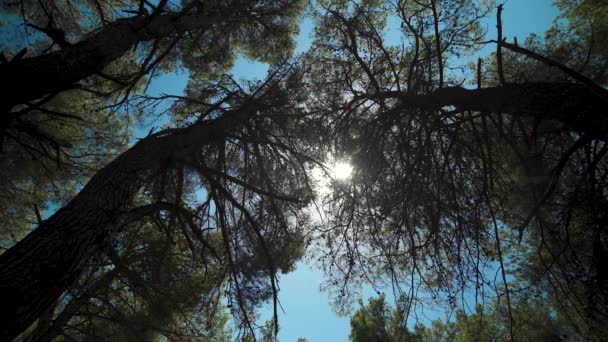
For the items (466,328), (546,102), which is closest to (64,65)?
(546,102)

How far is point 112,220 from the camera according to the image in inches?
84.4

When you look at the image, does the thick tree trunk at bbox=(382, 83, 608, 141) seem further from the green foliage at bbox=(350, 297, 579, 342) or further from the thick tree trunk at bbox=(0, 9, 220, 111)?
the green foliage at bbox=(350, 297, 579, 342)

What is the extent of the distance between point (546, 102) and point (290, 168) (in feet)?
9.71

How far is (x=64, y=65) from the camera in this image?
271 cm

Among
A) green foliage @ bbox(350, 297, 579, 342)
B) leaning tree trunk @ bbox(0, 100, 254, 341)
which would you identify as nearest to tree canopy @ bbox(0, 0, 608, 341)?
leaning tree trunk @ bbox(0, 100, 254, 341)

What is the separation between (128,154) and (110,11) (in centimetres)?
531

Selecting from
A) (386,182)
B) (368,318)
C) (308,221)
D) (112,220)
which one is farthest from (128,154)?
(368,318)

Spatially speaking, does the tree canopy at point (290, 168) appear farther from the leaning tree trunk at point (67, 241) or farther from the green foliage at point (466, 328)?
the green foliage at point (466, 328)

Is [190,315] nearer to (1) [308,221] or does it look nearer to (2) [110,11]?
(1) [308,221]

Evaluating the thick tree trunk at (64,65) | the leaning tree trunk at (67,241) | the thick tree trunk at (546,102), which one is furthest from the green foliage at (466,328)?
the thick tree trunk at (64,65)

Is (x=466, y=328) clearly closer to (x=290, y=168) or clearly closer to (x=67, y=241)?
(x=290, y=168)

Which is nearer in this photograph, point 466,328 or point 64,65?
point 64,65

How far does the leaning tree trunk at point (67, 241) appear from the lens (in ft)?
5.25

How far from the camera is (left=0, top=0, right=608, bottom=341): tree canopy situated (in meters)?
2.20
